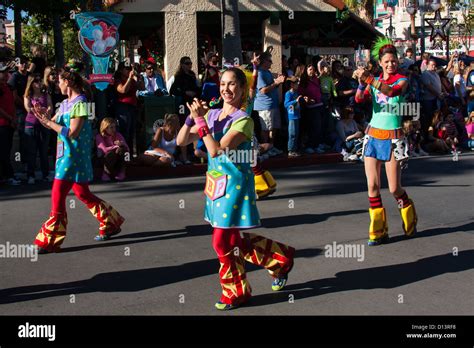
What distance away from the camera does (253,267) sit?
22.4 ft

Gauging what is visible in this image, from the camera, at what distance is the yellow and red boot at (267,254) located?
5863mm

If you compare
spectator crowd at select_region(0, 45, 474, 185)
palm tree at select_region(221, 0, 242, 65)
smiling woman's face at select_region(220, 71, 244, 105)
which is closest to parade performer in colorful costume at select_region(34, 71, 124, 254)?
smiling woman's face at select_region(220, 71, 244, 105)

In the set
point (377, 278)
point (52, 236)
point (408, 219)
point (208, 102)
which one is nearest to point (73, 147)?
point (52, 236)

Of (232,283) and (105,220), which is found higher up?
(105,220)

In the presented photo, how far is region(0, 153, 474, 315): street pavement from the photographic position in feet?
18.9

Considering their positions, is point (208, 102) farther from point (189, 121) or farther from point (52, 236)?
point (189, 121)

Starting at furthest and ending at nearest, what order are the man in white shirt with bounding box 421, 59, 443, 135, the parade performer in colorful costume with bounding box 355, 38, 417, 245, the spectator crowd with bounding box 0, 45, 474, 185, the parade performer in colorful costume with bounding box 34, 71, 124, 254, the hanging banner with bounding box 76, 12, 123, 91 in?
1. the man in white shirt with bounding box 421, 59, 443, 135
2. the hanging banner with bounding box 76, 12, 123, 91
3. the spectator crowd with bounding box 0, 45, 474, 185
4. the parade performer in colorful costume with bounding box 355, 38, 417, 245
5. the parade performer in colorful costume with bounding box 34, 71, 124, 254

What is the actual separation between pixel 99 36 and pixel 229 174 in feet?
25.5

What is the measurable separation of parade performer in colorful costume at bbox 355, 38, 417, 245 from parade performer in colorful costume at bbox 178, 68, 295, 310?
226 cm

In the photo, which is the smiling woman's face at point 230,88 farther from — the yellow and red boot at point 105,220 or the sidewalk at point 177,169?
the sidewalk at point 177,169

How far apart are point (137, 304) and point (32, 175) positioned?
20.5ft

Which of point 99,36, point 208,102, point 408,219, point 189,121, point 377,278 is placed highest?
point 99,36

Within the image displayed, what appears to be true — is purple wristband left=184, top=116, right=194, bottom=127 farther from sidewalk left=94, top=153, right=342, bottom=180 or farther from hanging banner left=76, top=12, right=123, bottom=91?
hanging banner left=76, top=12, right=123, bottom=91
